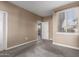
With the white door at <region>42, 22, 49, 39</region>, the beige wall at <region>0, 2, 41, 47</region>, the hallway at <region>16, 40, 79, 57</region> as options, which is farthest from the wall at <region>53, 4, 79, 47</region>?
the white door at <region>42, 22, 49, 39</region>

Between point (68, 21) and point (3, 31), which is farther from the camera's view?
point (68, 21)

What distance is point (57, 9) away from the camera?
18.7 feet

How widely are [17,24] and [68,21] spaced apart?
3145 millimetres

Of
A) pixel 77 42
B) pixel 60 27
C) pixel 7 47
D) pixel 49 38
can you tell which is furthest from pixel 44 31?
pixel 7 47

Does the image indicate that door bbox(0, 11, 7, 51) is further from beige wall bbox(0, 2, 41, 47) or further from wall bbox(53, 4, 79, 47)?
wall bbox(53, 4, 79, 47)

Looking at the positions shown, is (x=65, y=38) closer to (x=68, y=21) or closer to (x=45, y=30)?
(x=68, y=21)

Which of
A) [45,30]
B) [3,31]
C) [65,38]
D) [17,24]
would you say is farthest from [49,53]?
[45,30]

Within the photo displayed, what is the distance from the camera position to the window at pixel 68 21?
4.89 metres

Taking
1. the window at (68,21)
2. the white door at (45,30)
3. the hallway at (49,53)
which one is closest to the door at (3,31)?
the hallway at (49,53)

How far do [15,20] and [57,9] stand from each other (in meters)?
2.84

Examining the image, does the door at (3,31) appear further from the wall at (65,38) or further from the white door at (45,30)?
the white door at (45,30)

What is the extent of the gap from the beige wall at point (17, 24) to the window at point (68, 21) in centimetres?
237

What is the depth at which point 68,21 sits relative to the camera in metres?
5.24

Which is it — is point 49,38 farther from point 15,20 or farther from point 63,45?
point 15,20
